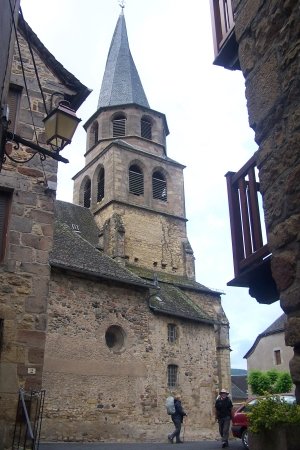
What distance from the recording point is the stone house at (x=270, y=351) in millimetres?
35812

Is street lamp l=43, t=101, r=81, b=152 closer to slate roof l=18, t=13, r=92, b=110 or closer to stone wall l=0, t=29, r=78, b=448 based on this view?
stone wall l=0, t=29, r=78, b=448

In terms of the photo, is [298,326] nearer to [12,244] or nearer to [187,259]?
[12,244]

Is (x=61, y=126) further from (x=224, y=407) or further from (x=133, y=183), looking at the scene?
(x=133, y=183)

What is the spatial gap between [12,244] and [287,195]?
6454mm

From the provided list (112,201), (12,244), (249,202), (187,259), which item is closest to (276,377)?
(187,259)

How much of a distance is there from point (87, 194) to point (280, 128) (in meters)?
32.1

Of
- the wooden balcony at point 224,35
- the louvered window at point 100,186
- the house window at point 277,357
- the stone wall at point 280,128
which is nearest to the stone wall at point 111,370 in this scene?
the louvered window at point 100,186

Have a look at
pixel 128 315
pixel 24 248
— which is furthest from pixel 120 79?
pixel 24 248

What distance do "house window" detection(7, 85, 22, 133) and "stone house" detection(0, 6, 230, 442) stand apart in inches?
4.2

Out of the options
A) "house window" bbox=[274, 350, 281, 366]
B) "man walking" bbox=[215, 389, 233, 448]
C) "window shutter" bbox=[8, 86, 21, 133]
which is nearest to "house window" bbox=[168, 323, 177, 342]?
"man walking" bbox=[215, 389, 233, 448]

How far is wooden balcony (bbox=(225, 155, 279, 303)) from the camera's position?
5367 mm

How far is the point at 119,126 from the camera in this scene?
36219mm

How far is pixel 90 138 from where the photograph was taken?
3747 cm

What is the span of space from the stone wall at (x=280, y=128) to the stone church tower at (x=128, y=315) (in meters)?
14.6
